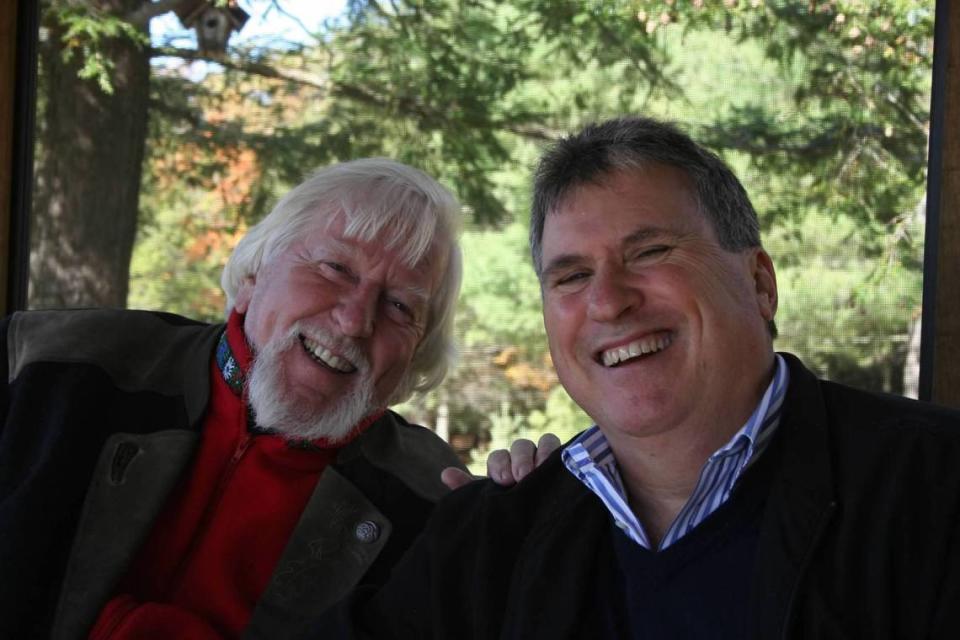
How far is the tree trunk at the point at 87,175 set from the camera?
13.9 feet

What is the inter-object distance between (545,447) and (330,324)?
0.58 metres

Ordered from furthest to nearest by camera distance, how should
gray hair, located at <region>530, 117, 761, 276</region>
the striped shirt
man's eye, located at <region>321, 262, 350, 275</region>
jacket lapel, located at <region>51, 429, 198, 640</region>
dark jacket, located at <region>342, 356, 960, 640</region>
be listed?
man's eye, located at <region>321, 262, 350, 275</region> < jacket lapel, located at <region>51, 429, 198, 640</region> < gray hair, located at <region>530, 117, 761, 276</region> < the striped shirt < dark jacket, located at <region>342, 356, 960, 640</region>

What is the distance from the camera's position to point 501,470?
77.5 inches

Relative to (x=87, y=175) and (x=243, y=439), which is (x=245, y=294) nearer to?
(x=243, y=439)

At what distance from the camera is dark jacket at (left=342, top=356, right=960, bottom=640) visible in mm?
1490

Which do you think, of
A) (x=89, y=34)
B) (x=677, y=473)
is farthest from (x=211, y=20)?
(x=677, y=473)

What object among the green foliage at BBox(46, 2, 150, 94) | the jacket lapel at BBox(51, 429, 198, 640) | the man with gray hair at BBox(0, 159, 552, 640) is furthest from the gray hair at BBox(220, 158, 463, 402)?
the green foliage at BBox(46, 2, 150, 94)

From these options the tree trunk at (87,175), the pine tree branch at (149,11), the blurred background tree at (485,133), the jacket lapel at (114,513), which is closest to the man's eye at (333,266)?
the jacket lapel at (114,513)

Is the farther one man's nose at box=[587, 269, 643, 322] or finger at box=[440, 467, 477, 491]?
finger at box=[440, 467, 477, 491]

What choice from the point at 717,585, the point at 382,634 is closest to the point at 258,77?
the point at 382,634

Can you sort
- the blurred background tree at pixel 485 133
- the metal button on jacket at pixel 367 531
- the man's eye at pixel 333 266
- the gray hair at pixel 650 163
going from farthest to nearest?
1. the blurred background tree at pixel 485 133
2. the man's eye at pixel 333 266
3. the metal button on jacket at pixel 367 531
4. the gray hair at pixel 650 163

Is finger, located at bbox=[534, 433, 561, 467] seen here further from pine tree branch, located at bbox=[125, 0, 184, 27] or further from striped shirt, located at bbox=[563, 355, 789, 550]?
pine tree branch, located at bbox=[125, 0, 184, 27]

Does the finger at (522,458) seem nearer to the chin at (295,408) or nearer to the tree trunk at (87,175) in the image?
the chin at (295,408)

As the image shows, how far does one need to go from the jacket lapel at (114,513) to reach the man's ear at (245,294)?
0.35 m
